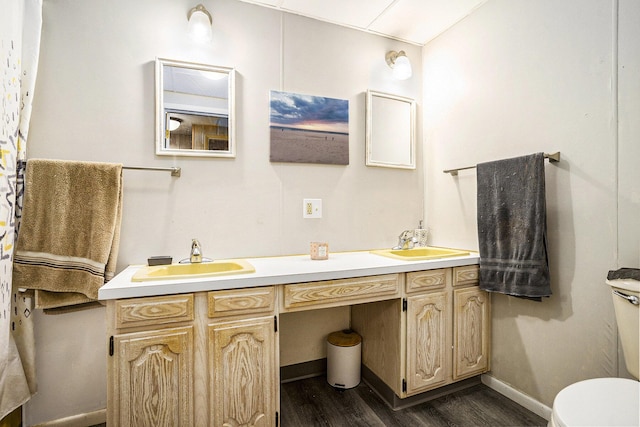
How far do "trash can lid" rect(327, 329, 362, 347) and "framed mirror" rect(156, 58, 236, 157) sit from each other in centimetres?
130

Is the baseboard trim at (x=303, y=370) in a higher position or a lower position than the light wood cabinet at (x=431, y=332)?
lower

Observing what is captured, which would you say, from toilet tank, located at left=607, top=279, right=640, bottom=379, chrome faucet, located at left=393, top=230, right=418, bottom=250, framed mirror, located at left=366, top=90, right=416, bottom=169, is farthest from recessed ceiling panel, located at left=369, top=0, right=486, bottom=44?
toilet tank, located at left=607, top=279, right=640, bottom=379

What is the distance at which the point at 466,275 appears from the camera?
173 cm

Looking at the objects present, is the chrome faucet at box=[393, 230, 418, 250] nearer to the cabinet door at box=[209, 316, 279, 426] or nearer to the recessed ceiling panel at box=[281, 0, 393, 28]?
the cabinet door at box=[209, 316, 279, 426]

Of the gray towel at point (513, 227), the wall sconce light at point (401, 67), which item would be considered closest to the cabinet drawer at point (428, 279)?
the gray towel at point (513, 227)

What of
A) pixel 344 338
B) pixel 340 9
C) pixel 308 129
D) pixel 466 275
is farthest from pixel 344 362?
pixel 340 9

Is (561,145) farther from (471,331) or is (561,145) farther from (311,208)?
(311,208)

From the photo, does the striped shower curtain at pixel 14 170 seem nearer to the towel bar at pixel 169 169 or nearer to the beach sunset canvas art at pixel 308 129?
the towel bar at pixel 169 169

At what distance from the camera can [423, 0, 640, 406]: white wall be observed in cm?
130

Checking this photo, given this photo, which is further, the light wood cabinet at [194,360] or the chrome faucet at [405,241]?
the chrome faucet at [405,241]

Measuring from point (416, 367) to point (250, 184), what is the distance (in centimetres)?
138

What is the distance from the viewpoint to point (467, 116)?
1968 mm

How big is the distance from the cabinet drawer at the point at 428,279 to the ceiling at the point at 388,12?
5.31 ft

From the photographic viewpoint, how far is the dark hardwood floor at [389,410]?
152 centimetres
